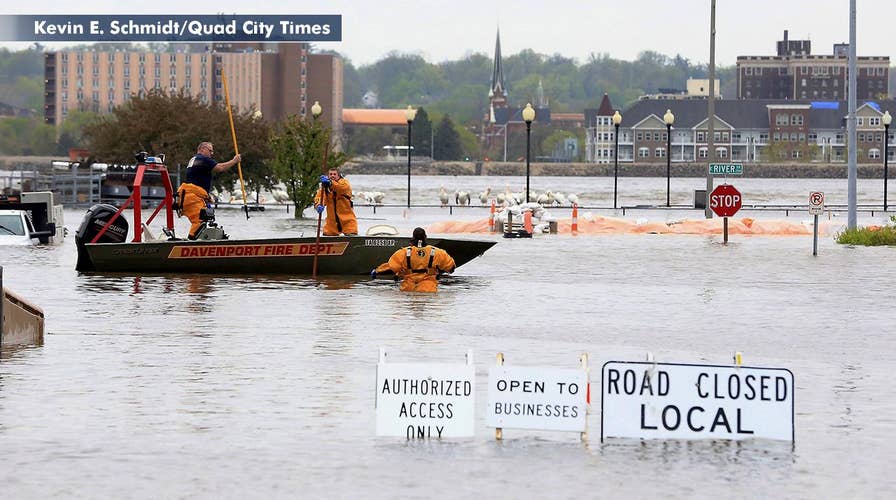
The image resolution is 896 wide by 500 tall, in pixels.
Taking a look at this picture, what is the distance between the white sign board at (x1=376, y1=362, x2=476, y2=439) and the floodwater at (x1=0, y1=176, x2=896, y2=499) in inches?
6.5

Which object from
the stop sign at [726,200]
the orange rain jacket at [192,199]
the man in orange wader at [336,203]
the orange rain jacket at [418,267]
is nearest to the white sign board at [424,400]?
the orange rain jacket at [418,267]

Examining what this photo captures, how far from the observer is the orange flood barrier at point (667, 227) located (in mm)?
47344

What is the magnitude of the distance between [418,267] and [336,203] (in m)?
3.49

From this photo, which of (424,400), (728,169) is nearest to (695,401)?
(424,400)

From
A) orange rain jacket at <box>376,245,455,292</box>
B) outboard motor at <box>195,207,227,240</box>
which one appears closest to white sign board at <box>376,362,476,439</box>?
orange rain jacket at <box>376,245,455,292</box>

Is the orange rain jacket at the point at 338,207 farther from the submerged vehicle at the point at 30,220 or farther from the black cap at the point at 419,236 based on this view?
the submerged vehicle at the point at 30,220

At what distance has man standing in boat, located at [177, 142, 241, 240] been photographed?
27.4 meters

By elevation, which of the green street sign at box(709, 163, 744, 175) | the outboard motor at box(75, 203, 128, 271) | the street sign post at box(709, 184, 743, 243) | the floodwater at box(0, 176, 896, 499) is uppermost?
the green street sign at box(709, 163, 744, 175)

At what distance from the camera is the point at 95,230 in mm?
28672

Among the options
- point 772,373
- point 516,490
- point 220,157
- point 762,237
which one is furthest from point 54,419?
point 220,157

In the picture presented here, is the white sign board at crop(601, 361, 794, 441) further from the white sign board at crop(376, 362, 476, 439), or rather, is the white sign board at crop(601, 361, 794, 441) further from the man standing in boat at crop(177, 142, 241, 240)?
Answer: the man standing in boat at crop(177, 142, 241, 240)

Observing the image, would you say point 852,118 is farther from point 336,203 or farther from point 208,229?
point 208,229

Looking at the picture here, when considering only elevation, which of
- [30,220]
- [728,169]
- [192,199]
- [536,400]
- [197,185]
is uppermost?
[728,169]

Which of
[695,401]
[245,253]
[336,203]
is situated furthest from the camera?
[336,203]
